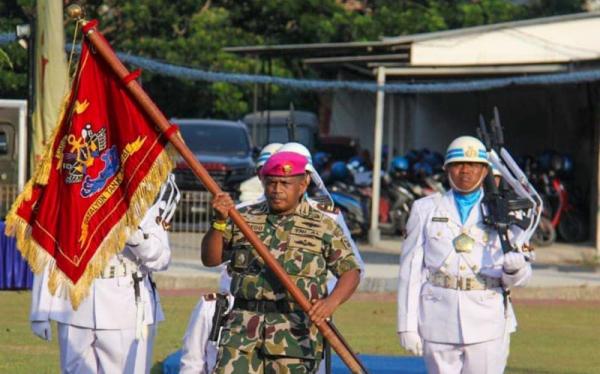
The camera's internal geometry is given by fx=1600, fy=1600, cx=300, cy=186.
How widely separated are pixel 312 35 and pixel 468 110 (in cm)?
722

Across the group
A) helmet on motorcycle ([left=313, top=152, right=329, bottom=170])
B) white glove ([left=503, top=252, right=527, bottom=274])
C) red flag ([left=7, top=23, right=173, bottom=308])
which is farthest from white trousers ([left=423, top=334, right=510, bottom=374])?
helmet on motorcycle ([left=313, top=152, right=329, bottom=170])

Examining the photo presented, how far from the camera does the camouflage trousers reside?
815cm

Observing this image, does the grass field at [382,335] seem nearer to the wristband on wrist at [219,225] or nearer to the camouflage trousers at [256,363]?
the camouflage trousers at [256,363]

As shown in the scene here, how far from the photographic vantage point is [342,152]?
33.9 metres

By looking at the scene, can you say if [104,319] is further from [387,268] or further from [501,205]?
[387,268]

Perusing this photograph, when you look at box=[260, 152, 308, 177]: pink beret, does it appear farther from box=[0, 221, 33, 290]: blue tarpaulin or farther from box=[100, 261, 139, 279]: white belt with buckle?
box=[0, 221, 33, 290]: blue tarpaulin

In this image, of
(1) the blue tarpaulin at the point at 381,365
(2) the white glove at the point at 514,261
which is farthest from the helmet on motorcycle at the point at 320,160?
(2) the white glove at the point at 514,261

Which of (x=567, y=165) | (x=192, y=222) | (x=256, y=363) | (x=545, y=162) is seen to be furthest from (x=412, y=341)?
(x=567, y=165)

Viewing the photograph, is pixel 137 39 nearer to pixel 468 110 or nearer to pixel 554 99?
pixel 468 110

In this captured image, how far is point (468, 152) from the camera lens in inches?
392

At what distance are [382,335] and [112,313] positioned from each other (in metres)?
6.79

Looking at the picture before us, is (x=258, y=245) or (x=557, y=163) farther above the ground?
(x=258, y=245)

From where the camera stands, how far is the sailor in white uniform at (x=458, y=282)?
9875 millimetres

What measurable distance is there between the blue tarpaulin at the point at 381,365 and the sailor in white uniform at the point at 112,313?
2.56m
